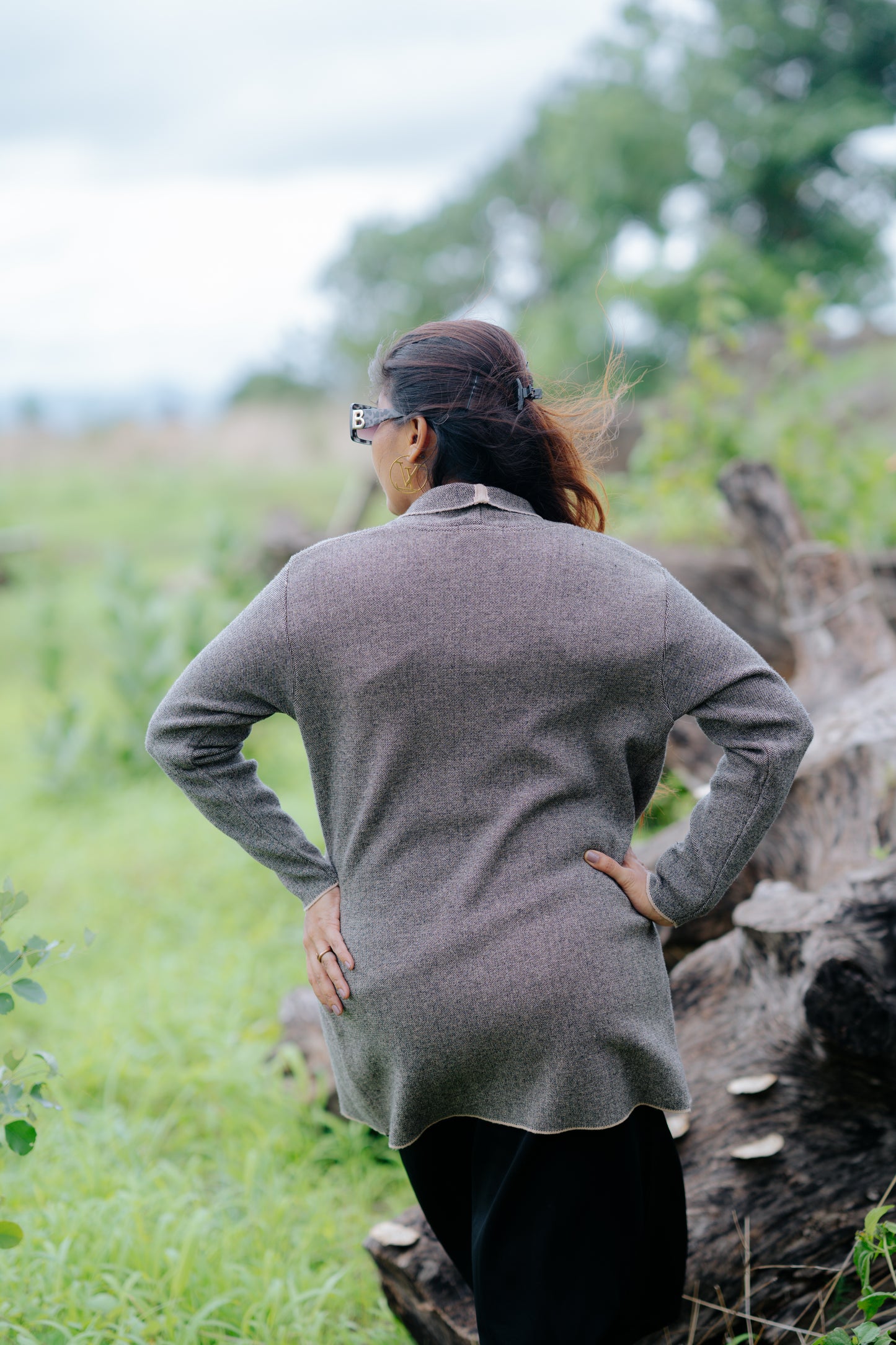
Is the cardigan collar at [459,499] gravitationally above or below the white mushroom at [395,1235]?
above

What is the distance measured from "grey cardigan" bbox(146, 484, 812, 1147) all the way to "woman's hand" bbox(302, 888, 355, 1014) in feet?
0.08

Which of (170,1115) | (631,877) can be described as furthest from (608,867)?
Result: (170,1115)

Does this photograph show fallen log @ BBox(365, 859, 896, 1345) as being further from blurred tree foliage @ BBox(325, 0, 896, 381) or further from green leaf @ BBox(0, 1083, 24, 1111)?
blurred tree foliage @ BBox(325, 0, 896, 381)

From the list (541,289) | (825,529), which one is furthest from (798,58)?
(825,529)

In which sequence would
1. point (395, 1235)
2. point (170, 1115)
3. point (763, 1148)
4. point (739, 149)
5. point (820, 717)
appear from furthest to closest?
point (739, 149) < point (820, 717) < point (170, 1115) < point (395, 1235) < point (763, 1148)

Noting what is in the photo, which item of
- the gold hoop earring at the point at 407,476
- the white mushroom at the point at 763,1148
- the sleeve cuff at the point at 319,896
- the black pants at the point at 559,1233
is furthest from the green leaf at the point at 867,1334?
the gold hoop earring at the point at 407,476

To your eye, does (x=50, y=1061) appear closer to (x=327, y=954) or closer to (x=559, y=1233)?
(x=327, y=954)

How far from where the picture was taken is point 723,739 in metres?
1.43

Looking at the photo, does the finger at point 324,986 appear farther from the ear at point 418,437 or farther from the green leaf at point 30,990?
the ear at point 418,437

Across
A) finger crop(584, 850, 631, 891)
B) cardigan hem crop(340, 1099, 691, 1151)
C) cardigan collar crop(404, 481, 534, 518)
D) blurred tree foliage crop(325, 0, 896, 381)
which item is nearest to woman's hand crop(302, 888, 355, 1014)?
cardigan hem crop(340, 1099, 691, 1151)

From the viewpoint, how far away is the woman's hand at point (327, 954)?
4.79 feet

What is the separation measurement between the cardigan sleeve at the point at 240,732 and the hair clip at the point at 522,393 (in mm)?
399

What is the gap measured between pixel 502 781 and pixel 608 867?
0.19m

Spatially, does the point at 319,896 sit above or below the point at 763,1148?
above
